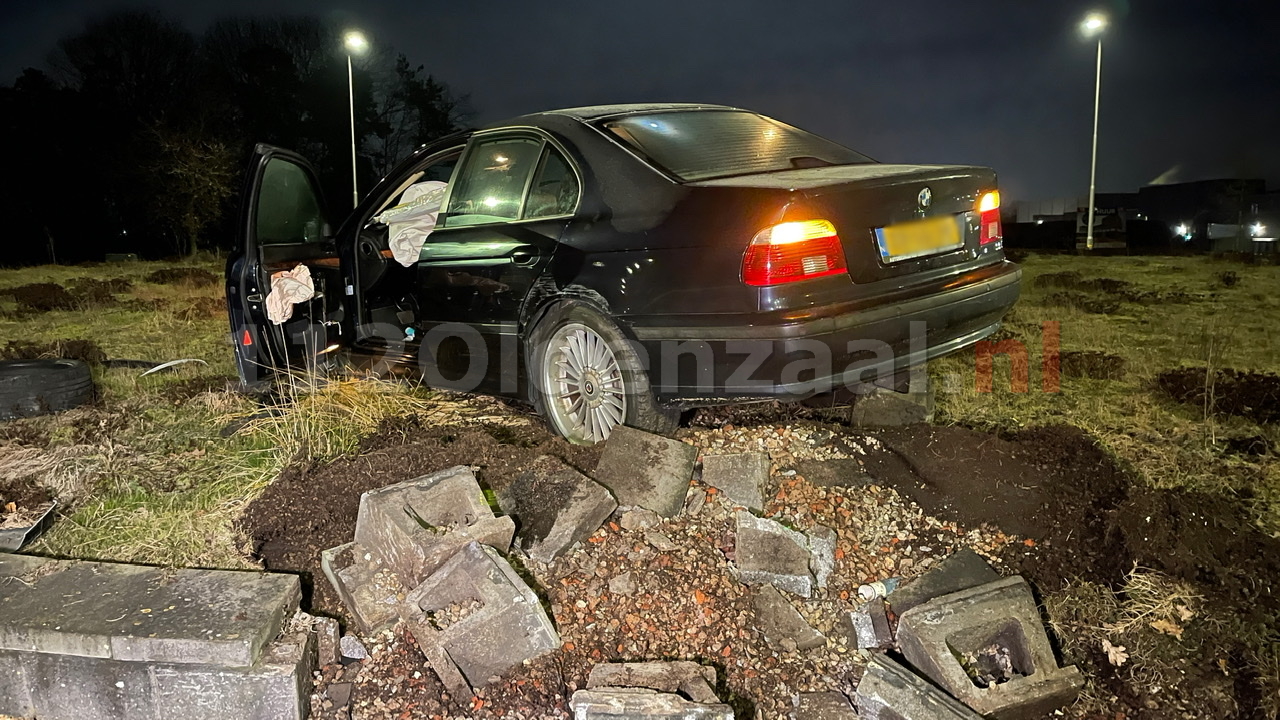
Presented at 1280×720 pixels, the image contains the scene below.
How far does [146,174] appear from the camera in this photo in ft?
85.6

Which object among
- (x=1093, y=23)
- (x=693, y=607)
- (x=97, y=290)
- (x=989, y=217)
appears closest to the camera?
(x=693, y=607)

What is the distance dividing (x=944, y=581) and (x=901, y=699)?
23.3 inches

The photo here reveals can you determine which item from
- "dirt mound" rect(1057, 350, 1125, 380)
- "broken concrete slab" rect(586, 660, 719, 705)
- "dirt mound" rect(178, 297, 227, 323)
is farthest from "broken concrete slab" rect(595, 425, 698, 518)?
"dirt mound" rect(178, 297, 227, 323)

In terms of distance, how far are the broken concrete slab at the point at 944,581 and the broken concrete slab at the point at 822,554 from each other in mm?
212

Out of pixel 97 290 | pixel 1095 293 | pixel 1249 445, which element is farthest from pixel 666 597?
pixel 97 290

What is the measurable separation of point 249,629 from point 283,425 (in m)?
1.83

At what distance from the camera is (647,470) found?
3.27 m

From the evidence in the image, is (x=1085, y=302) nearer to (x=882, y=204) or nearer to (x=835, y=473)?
(x=882, y=204)

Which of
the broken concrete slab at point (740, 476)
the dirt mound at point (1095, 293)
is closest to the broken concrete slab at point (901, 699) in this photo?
the broken concrete slab at point (740, 476)

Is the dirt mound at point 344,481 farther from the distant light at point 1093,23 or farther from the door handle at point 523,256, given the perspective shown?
the distant light at point 1093,23

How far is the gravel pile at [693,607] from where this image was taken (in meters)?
2.54

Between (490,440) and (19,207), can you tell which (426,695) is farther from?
(19,207)

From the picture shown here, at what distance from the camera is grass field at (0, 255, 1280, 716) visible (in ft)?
9.12

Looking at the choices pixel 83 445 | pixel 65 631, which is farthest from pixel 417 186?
pixel 65 631
